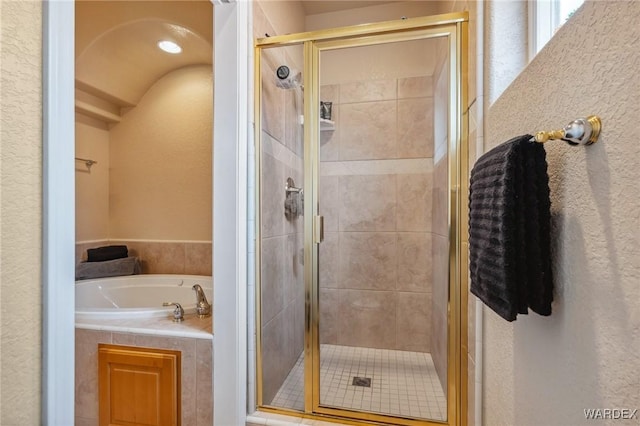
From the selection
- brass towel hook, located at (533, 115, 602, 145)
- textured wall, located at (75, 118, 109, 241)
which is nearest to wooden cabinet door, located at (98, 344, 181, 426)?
textured wall, located at (75, 118, 109, 241)

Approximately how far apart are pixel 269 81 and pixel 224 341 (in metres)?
1.34

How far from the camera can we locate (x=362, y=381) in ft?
5.99

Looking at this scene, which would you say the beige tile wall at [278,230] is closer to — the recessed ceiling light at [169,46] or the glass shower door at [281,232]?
the glass shower door at [281,232]

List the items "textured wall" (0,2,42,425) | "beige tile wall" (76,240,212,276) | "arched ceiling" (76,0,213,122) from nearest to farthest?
1. "textured wall" (0,2,42,425)
2. "arched ceiling" (76,0,213,122)
3. "beige tile wall" (76,240,212,276)

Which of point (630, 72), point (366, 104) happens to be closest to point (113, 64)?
point (366, 104)

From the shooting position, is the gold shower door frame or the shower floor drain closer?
the gold shower door frame

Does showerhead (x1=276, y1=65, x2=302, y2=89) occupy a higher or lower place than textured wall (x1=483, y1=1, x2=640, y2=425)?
higher

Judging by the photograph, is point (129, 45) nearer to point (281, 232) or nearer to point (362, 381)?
point (281, 232)

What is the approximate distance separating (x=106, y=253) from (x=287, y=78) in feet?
6.66

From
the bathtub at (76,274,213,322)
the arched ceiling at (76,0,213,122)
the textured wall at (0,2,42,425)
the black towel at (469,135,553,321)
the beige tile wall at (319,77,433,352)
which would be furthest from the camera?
the bathtub at (76,274,213,322)

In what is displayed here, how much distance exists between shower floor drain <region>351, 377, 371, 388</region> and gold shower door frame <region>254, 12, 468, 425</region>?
0.24 meters

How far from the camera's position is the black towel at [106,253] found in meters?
2.39

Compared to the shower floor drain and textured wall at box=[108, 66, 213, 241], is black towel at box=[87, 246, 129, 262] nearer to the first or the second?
textured wall at box=[108, 66, 213, 241]

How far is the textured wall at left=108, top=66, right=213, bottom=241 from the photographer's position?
8.38ft
